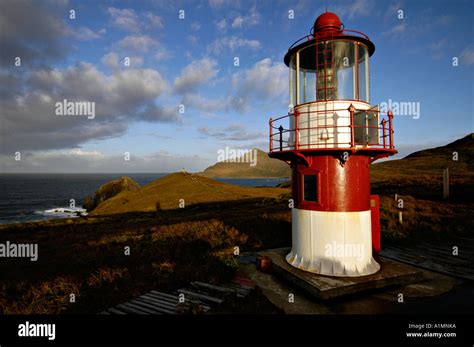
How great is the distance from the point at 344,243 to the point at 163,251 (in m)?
7.94

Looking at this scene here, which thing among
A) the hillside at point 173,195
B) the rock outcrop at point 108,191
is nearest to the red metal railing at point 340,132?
the hillside at point 173,195

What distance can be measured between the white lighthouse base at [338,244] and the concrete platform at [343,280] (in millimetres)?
320

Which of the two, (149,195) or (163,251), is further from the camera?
(149,195)

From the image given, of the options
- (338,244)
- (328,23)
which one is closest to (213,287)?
(338,244)

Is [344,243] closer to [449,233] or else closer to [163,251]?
[163,251]

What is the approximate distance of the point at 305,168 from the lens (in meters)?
8.84

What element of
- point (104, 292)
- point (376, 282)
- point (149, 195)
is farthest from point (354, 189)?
point (149, 195)

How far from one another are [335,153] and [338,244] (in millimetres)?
2823

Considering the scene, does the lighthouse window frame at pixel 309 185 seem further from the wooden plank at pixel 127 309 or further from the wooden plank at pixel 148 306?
the wooden plank at pixel 127 309

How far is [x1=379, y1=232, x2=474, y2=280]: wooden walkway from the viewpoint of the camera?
9.33 m

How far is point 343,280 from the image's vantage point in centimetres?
773

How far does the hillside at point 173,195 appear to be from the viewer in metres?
41.7

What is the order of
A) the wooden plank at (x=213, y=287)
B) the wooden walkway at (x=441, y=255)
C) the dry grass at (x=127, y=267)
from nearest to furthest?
the wooden plank at (x=213, y=287) < the dry grass at (x=127, y=267) < the wooden walkway at (x=441, y=255)

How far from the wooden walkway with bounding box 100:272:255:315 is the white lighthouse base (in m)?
2.26
